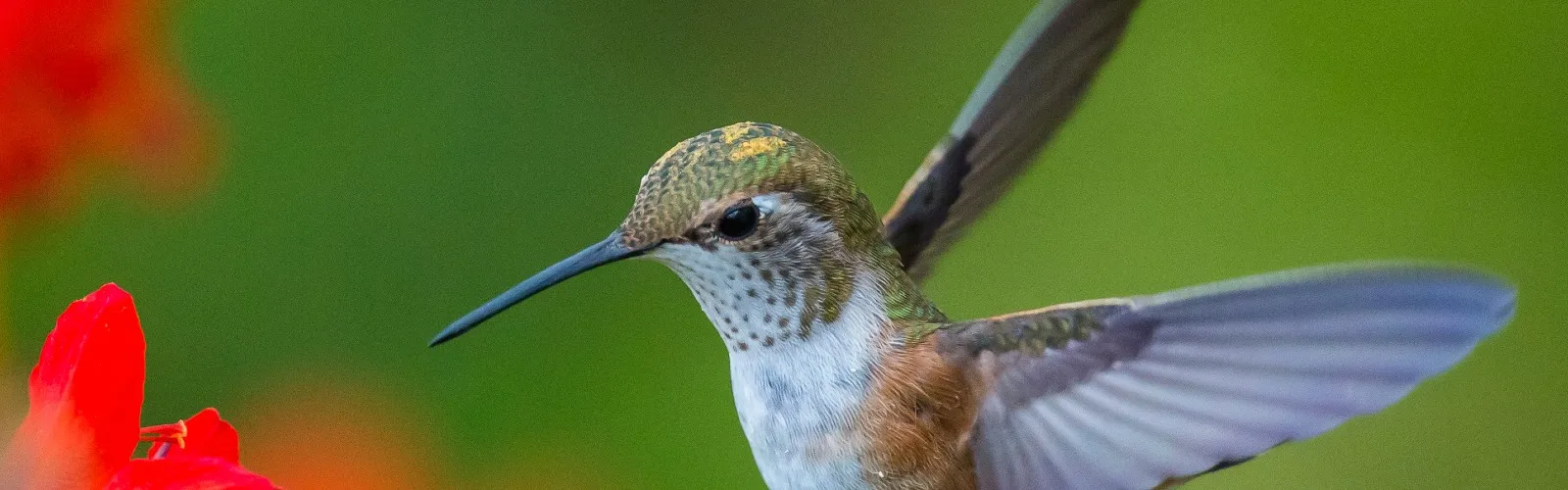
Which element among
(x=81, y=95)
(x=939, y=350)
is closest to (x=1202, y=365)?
(x=939, y=350)

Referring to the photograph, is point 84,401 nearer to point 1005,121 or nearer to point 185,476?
point 185,476

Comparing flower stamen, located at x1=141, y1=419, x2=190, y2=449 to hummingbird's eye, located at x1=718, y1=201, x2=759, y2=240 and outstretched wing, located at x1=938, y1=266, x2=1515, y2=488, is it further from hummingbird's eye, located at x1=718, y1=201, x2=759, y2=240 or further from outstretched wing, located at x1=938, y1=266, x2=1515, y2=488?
outstretched wing, located at x1=938, y1=266, x2=1515, y2=488

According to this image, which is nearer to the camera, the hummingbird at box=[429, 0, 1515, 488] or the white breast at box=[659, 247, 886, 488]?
the hummingbird at box=[429, 0, 1515, 488]

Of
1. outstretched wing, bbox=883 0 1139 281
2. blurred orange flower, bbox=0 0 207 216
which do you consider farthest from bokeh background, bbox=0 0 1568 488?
outstretched wing, bbox=883 0 1139 281

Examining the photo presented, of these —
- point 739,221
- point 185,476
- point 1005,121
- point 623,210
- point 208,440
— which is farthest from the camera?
point 623,210

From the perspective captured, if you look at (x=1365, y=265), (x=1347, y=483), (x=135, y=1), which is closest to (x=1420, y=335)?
(x=1365, y=265)

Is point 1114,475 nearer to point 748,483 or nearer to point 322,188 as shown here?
point 748,483

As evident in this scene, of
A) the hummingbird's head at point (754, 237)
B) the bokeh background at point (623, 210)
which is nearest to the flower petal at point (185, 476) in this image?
the hummingbird's head at point (754, 237)
